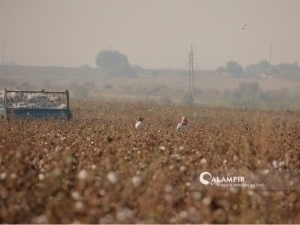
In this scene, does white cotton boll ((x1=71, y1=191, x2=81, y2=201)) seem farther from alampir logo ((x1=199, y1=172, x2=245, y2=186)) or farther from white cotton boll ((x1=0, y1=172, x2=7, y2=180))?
alampir logo ((x1=199, y1=172, x2=245, y2=186))

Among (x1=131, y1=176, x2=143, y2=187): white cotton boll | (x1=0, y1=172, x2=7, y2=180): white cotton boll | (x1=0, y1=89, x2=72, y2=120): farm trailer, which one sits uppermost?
(x1=131, y1=176, x2=143, y2=187): white cotton boll

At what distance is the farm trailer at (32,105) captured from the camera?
2539cm

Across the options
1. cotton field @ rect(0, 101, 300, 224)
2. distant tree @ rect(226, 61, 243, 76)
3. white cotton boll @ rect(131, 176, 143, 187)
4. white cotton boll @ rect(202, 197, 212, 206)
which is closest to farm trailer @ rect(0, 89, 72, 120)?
cotton field @ rect(0, 101, 300, 224)

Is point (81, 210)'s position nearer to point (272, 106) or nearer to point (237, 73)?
point (272, 106)

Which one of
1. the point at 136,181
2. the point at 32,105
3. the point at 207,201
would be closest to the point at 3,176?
the point at 136,181

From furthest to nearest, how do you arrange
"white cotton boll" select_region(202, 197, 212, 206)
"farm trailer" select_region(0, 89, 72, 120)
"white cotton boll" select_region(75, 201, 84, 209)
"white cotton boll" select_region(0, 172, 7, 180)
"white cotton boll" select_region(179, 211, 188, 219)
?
"farm trailer" select_region(0, 89, 72, 120) → "white cotton boll" select_region(0, 172, 7, 180) → "white cotton boll" select_region(202, 197, 212, 206) → "white cotton boll" select_region(75, 201, 84, 209) → "white cotton boll" select_region(179, 211, 188, 219)

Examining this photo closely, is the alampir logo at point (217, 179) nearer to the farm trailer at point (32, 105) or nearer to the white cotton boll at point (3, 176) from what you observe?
the white cotton boll at point (3, 176)

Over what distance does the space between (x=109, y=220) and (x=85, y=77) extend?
15566cm

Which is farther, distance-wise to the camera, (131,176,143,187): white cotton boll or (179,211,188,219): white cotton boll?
(131,176,143,187): white cotton boll

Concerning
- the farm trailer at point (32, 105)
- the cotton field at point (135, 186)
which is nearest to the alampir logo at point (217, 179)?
the cotton field at point (135, 186)

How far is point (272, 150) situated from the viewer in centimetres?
1102

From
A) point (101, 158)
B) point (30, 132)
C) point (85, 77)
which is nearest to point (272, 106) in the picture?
point (30, 132)

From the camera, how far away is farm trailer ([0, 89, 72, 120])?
2539cm

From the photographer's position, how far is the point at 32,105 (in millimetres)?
26109
